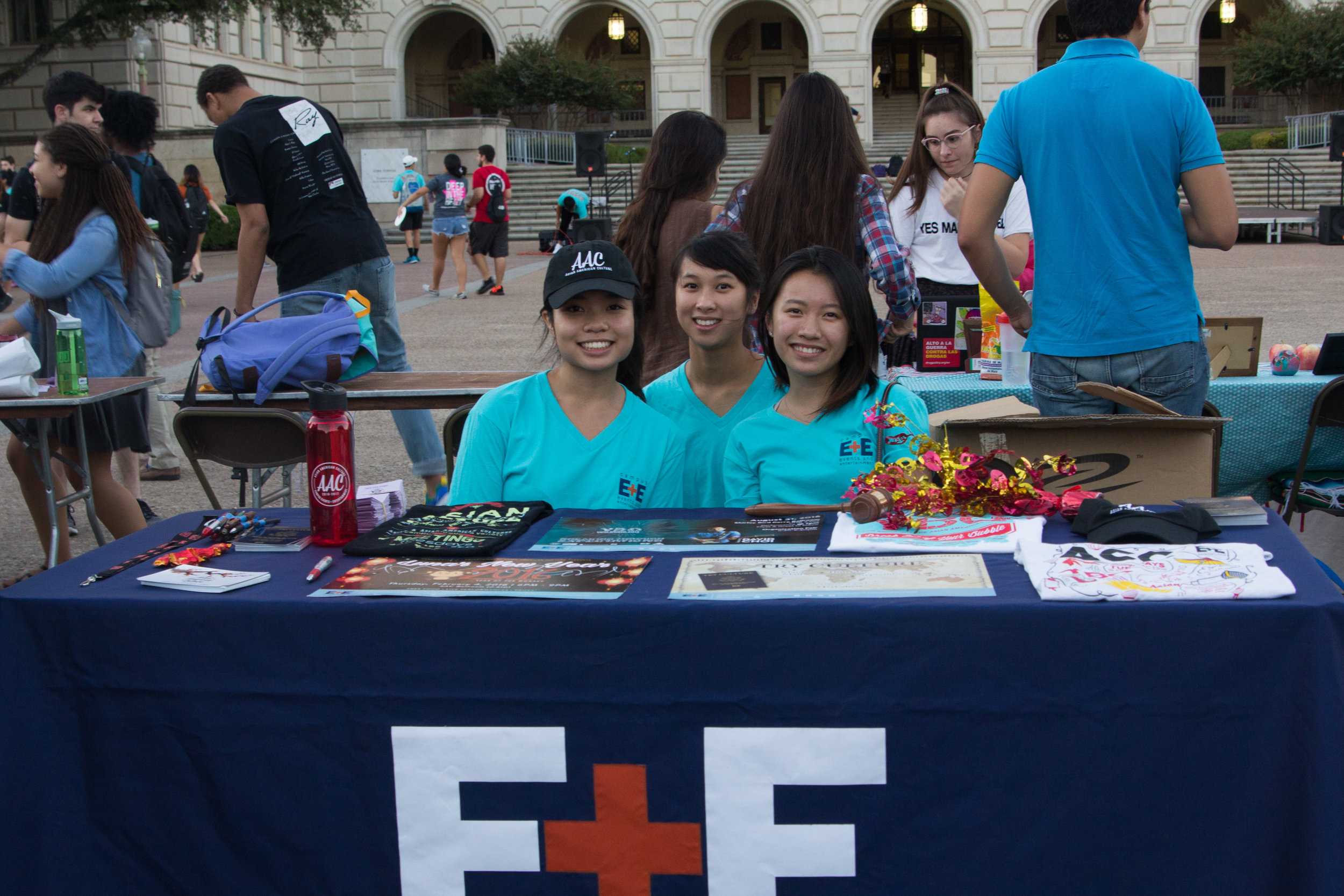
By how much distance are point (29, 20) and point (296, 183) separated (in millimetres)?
38211

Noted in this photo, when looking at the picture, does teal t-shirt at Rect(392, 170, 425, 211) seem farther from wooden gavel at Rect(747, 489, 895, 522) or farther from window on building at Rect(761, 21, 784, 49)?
window on building at Rect(761, 21, 784, 49)

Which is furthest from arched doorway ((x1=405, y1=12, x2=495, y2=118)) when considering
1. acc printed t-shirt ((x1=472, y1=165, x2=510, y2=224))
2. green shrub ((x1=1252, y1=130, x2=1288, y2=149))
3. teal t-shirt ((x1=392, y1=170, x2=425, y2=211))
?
acc printed t-shirt ((x1=472, y1=165, x2=510, y2=224))

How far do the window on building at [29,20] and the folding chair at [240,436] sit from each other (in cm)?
3852

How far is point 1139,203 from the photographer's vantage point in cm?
355

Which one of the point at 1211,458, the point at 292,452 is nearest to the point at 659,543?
the point at 1211,458

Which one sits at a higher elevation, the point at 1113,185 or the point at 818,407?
the point at 1113,185

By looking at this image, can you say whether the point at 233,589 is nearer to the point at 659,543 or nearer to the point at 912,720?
the point at 659,543

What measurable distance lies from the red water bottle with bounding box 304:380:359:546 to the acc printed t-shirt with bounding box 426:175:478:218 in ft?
52.7

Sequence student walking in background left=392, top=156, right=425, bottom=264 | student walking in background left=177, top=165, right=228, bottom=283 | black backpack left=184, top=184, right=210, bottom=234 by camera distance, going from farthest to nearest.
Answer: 1. student walking in background left=392, top=156, right=425, bottom=264
2. student walking in background left=177, top=165, right=228, bottom=283
3. black backpack left=184, top=184, right=210, bottom=234

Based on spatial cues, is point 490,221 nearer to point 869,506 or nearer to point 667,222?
point 667,222

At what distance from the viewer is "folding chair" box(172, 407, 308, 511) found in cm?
462

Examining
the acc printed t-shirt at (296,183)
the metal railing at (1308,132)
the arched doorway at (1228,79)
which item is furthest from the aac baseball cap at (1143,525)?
the arched doorway at (1228,79)

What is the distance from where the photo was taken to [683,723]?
88.5 inches

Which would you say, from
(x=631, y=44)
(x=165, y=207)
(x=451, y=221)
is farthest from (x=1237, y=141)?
(x=165, y=207)
